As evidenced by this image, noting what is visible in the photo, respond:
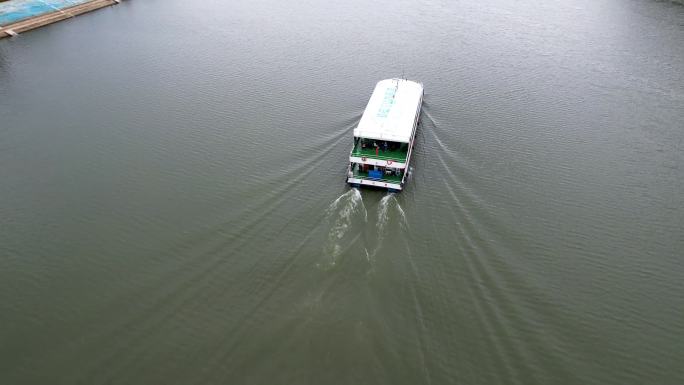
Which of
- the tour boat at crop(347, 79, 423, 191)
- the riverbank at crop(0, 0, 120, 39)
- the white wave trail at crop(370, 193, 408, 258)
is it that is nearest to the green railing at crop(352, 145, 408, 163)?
the tour boat at crop(347, 79, 423, 191)

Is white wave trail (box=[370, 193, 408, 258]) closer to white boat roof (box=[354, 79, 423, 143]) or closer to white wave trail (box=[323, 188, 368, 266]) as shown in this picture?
white wave trail (box=[323, 188, 368, 266])

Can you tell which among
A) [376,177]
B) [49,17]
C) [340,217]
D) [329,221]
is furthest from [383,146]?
[49,17]

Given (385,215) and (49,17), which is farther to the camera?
(49,17)

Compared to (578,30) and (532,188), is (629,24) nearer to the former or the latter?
(578,30)

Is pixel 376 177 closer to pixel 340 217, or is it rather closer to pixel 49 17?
pixel 340 217

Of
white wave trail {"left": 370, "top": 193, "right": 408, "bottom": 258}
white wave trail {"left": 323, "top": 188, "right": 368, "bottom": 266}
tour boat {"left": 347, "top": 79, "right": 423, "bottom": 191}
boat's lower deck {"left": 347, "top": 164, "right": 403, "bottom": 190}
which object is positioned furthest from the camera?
tour boat {"left": 347, "top": 79, "right": 423, "bottom": 191}

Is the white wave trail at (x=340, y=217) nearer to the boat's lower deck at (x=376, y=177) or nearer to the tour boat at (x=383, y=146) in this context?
the boat's lower deck at (x=376, y=177)
